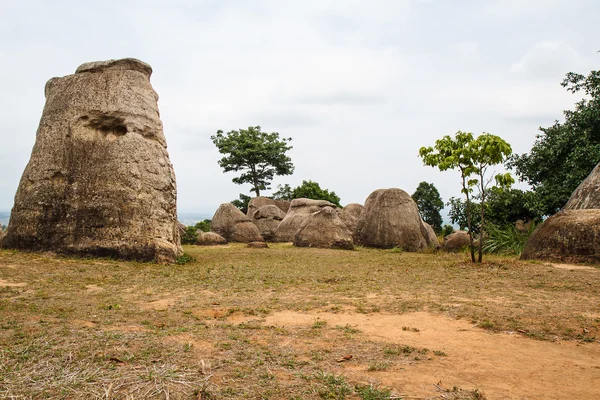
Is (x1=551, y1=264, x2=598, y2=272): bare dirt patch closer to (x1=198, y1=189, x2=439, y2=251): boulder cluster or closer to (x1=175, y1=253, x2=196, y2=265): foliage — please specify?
(x1=198, y1=189, x2=439, y2=251): boulder cluster

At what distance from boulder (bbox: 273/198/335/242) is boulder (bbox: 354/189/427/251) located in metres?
2.86

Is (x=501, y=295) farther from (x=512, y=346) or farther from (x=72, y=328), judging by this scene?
(x=72, y=328)

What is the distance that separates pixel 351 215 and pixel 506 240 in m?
10.7

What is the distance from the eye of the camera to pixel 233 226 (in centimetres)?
2312

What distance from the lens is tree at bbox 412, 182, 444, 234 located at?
30031mm

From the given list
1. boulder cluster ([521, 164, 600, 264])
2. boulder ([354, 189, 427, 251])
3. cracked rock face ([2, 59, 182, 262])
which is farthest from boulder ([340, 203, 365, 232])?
cracked rock face ([2, 59, 182, 262])

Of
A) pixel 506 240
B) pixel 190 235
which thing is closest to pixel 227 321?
pixel 506 240

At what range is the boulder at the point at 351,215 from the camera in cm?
2370

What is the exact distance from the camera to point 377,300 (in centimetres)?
625

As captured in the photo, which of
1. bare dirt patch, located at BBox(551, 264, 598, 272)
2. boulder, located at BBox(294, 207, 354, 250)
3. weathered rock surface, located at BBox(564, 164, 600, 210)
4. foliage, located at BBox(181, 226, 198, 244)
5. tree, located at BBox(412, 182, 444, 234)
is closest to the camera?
bare dirt patch, located at BBox(551, 264, 598, 272)

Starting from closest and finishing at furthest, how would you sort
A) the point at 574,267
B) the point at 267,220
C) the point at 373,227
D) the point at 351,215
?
the point at 574,267 → the point at 373,227 → the point at 351,215 → the point at 267,220

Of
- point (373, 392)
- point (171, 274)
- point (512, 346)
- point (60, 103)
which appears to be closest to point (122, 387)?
point (373, 392)

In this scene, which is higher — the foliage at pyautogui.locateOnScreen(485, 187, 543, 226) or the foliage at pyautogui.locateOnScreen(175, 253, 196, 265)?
the foliage at pyautogui.locateOnScreen(485, 187, 543, 226)

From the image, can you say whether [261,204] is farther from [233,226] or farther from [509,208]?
[509,208]
